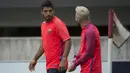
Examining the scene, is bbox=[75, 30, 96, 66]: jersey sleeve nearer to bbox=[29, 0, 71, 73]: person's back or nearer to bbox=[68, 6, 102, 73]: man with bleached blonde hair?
bbox=[68, 6, 102, 73]: man with bleached blonde hair

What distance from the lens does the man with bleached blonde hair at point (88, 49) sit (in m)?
5.04

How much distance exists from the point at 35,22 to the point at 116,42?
397 cm

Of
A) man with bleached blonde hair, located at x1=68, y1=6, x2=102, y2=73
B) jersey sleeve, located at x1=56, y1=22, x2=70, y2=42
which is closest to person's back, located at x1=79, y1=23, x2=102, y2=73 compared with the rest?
man with bleached blonde hair, located at x1=68, y1=6, x2=102, y2=73

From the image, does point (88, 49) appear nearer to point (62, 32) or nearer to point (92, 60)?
point (92, 60)

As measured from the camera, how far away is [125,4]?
9773mm

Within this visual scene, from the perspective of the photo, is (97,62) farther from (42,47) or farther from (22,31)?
(22,31)

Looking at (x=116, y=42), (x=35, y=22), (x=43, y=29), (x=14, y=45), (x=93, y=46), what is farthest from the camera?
(x=35, y=22)

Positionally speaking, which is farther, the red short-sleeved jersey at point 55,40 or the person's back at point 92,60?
the red short-sleeved jersey at point 55,40

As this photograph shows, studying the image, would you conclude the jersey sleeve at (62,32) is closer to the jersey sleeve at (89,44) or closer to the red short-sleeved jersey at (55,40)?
the red short-sleeved jersey at (55,40)

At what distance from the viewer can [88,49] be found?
5.02m

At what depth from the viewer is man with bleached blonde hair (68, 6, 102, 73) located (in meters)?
5.04

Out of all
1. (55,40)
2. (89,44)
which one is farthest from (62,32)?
(89,44)

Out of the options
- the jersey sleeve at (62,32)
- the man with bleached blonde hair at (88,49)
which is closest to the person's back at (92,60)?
the man with bleached blonde hair at (88,49)

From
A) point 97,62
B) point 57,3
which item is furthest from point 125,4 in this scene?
point 97,62
